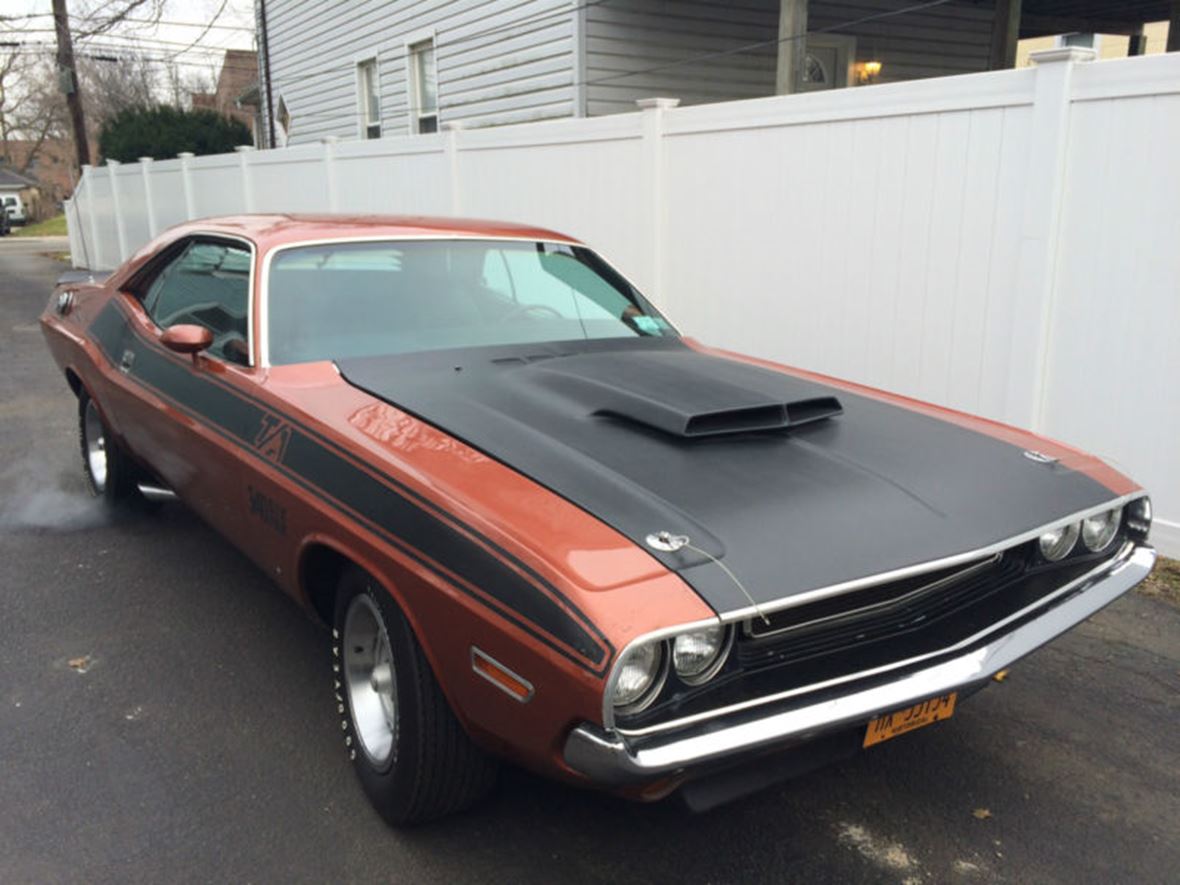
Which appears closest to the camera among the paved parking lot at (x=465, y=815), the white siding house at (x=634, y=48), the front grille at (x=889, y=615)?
the front grille at (x=889, y=615)

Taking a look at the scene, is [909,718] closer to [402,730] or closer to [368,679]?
[402,730]

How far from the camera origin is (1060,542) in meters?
2.74

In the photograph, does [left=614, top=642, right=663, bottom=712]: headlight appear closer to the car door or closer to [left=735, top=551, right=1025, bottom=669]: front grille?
[left=735, top=551, right=1025, bottom=669]: front grille

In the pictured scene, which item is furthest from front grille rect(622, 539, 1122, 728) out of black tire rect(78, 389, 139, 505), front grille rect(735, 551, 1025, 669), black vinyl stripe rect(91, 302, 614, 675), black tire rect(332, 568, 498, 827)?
black tire rect(78, 389, 139, 505)

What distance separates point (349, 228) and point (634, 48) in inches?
323

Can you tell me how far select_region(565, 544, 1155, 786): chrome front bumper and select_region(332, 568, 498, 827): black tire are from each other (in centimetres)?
55

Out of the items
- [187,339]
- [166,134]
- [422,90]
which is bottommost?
[187,339]

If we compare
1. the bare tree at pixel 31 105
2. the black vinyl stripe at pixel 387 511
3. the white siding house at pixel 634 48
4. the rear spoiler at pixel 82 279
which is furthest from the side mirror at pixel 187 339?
the bare tree at pixel 31 105

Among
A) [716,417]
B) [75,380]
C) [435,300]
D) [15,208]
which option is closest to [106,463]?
[75,380]

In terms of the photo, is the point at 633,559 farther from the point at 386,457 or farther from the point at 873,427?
the point at 873,427

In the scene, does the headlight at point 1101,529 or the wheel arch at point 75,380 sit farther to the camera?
the wheel arch at point 75,380

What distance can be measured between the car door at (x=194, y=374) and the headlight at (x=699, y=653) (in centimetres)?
178

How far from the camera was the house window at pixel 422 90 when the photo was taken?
1409 centimetres

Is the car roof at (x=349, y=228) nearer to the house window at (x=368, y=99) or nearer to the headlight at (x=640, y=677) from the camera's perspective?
the headlight at (x=640, y=677)
